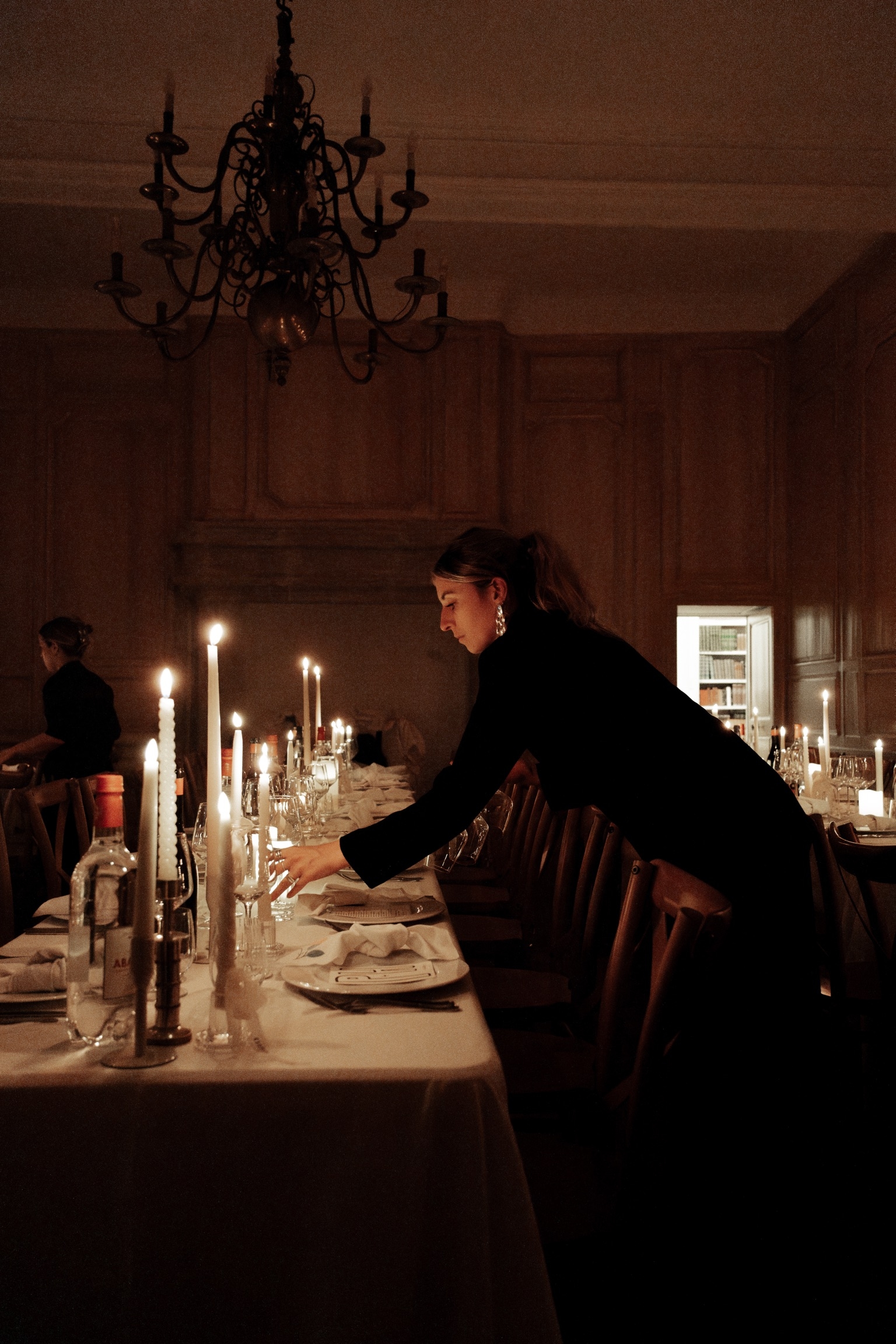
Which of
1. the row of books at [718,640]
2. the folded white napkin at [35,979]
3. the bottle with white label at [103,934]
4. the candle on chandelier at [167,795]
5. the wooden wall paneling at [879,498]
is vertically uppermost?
the wooden wall paneling at [879,498]

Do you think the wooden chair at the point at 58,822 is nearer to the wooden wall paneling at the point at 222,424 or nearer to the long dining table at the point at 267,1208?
the long dining table at the point at 267,1208

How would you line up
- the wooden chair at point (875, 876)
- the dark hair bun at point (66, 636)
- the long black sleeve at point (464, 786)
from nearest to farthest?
the long black sleeve at point (464, 786) → the wooden chair at point (875, 876) → the dark hair bun at point (66, 636)

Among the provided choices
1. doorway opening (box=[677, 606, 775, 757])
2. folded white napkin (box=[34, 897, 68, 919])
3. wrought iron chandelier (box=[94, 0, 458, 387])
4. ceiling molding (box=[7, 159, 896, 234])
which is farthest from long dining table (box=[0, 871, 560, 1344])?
doorway opening (box=[677, 606, 775, 757])

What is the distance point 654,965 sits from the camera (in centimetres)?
139

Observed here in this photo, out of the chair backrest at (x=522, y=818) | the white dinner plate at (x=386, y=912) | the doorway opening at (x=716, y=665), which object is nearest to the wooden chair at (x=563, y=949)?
the white dinner plate at (x=386, y=912)

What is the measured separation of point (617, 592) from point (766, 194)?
249 centimetres

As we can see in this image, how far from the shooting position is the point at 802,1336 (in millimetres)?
1472

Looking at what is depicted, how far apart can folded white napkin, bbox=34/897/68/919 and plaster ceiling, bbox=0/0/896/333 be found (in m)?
3.81

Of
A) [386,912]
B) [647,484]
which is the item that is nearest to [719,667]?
[647,484]

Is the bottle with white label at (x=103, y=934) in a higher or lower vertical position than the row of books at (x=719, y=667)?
lower

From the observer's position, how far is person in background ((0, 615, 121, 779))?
423cm

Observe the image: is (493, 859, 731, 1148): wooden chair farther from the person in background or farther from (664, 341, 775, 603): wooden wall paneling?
(664, 341, 775, 603): wooden wall paneling

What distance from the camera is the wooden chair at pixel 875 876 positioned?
1.90 metres

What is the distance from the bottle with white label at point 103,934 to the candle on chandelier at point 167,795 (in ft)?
0.14
